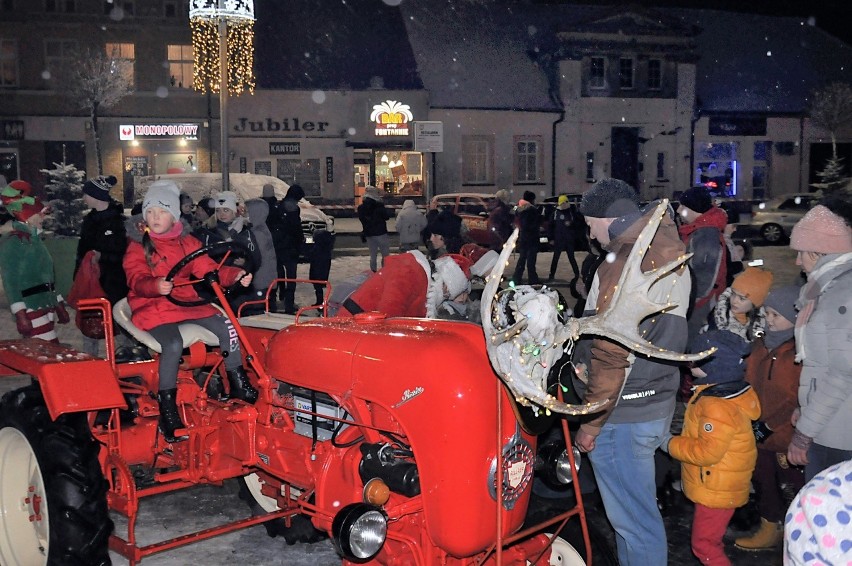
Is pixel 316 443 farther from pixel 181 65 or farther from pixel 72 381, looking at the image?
pixel 181 65

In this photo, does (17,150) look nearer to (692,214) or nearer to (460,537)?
(692,214)

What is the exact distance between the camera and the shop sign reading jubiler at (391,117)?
34219 millimetres

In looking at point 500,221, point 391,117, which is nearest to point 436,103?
point 391,117

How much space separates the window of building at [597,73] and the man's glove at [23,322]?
32597mm

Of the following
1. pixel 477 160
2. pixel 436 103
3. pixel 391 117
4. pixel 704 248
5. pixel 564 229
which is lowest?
pixel 564 229

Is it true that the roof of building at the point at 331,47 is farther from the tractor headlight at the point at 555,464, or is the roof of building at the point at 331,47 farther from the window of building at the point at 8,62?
the tractor headlight at the point at 555,464

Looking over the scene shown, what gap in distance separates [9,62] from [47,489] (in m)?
34.9

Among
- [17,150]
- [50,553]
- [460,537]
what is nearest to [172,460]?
[50,553]

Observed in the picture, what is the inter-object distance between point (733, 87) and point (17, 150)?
98.4 ft

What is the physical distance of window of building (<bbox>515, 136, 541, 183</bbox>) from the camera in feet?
119

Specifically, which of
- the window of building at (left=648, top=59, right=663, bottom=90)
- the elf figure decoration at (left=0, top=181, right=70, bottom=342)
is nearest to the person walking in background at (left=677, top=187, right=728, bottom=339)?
the elf figure decoration at (left=0, top=181, right=70, bottom=342)

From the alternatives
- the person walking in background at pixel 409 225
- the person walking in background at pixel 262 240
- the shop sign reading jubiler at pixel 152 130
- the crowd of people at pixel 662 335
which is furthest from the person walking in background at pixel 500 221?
the shop sign reading jubiler at pixel 152 130

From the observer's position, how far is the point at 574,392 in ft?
13.0

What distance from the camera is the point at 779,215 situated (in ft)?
79.0
